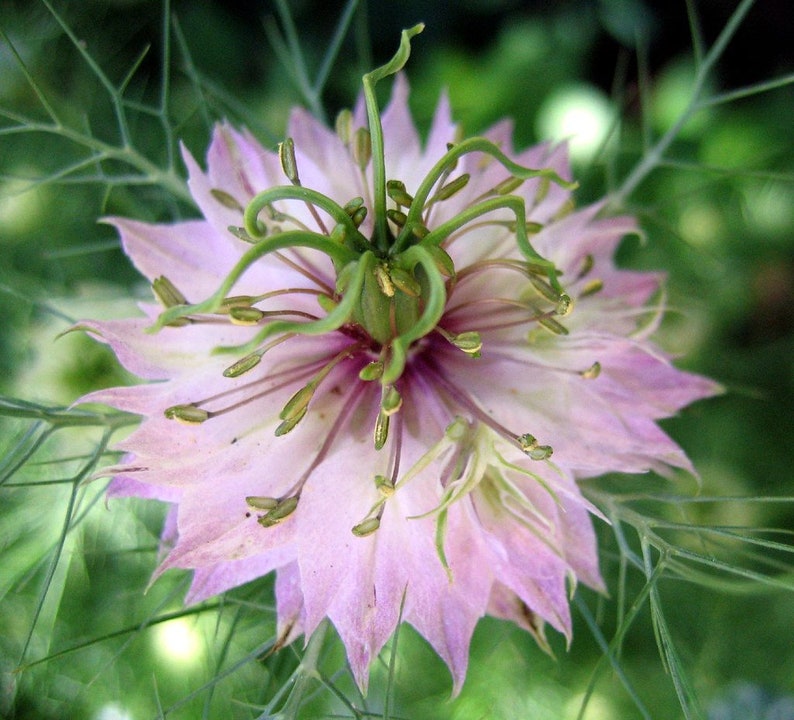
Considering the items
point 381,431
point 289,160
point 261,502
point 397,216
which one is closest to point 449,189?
point 397,216

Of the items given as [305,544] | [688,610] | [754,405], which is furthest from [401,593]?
[754,405]

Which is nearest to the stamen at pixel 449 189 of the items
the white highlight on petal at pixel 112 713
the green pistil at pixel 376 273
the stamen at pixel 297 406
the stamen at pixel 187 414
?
the green pistil at pixel 376 273

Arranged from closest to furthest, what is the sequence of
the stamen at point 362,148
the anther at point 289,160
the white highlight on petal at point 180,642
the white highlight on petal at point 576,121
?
the anther at point 289,160 < the stamen at point 362,148 < the white highlight on petal at point 180,642 < the white highlight on petal at point 576,121

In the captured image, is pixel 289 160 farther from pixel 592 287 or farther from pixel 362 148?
pixel 592 287

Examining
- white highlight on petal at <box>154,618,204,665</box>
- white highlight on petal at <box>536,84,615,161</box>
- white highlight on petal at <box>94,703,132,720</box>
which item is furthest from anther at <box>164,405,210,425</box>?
white highlight on petal at <box>536,84,615,161</box>

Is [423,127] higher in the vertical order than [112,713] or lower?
higher

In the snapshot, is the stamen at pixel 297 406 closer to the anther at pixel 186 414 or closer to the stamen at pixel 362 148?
the anther at pixel 186 414

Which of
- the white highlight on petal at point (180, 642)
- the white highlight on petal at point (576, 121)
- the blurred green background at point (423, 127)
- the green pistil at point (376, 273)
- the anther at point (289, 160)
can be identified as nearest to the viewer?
the green pistil at point (376, 273)

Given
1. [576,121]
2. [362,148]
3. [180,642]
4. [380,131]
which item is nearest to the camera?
[380,131]
